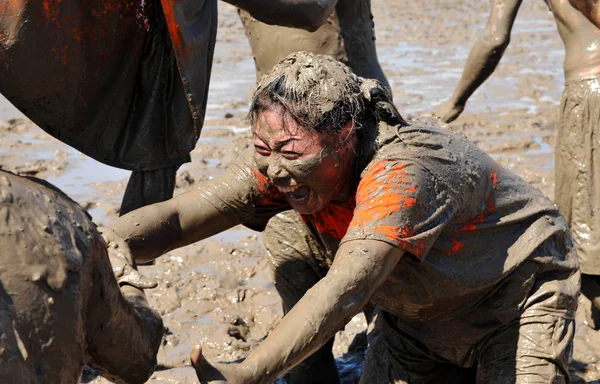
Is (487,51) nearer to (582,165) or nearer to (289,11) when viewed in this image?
(582,165)

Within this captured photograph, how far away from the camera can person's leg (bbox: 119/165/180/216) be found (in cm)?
372

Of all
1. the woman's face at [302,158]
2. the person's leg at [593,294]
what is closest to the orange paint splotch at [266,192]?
the woman's face at [302,158]

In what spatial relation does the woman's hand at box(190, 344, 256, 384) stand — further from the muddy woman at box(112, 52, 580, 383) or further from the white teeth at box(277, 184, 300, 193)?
the white teeth at box(277, 184, 300, 193)

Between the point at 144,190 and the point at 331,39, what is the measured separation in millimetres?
1012

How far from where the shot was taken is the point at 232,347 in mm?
4488

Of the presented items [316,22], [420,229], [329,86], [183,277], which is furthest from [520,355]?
[183,277]

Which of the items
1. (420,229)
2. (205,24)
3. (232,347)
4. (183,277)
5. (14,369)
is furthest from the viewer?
(183,277)

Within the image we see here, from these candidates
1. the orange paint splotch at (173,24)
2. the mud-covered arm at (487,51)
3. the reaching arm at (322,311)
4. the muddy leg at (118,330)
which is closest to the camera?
the muddy leg at (118,330)

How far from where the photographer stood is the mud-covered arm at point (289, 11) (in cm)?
337

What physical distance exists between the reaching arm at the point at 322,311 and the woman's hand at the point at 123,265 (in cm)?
31

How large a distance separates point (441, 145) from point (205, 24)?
0.95 m

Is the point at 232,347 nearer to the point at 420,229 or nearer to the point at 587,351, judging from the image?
the point at 587,351

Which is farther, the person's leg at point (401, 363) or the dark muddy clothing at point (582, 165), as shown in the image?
the dark muddy clothing at point (582, 165)

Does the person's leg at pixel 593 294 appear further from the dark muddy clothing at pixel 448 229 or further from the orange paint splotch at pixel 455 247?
the orange paint splotch at pixel 455 247
